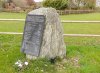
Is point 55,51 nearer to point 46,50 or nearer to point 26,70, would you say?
point 46,50

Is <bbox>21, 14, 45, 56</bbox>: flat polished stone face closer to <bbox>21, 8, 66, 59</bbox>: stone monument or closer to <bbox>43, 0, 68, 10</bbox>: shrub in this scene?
<bbox>21, 8, 66, 59</bbox>: stone monument

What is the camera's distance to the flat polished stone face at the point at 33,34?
6.93 meters

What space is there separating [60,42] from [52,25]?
507 millimetres

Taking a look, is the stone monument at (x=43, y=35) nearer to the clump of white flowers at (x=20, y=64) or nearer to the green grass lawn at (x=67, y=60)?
the green grass lawn at (x=67, y=60)

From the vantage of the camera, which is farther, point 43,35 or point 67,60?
point 67,60

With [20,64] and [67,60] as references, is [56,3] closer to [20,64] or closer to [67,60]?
[67,60]

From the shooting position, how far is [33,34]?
7.06m

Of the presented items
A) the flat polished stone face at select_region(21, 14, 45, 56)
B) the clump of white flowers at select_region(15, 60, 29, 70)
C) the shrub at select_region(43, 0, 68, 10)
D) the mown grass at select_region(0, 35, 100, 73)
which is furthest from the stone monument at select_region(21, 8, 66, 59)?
the shrub at select_region(43, 0, 68, 10)

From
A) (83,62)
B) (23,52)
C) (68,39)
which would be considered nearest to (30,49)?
(23,52)

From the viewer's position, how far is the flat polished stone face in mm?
6934

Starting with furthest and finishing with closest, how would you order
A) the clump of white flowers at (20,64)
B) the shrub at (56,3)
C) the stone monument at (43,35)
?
the shrub at (56,3)
the stone monument at (43,35)
the clump of white flowers at (20,64)

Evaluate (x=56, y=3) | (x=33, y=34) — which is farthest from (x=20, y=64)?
(x=56, y=3)

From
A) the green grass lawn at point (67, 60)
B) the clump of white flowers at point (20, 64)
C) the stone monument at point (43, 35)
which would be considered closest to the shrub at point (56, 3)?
the green grass lawn at point (67, 60)

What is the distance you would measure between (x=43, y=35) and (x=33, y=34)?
0.28m
